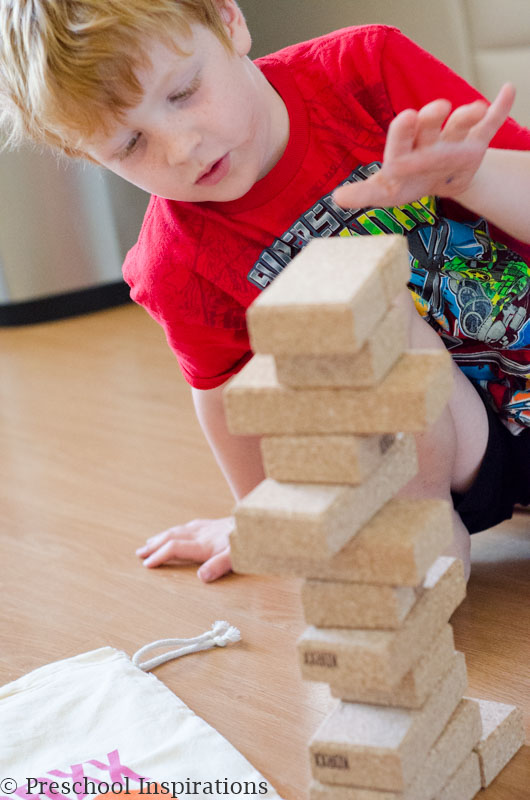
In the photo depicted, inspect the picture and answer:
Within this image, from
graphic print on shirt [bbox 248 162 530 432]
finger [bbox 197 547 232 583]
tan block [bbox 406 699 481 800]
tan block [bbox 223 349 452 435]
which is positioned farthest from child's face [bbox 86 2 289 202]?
tan block [bbox 406 699 481 800]

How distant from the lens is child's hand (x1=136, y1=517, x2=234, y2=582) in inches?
49.0

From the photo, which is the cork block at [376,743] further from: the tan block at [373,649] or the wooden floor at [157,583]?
the wooden floor at [157,583]

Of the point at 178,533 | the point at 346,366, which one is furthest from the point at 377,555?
the point at 178,533

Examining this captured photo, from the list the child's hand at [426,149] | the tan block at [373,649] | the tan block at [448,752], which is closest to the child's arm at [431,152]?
the child's hand at [426,149]

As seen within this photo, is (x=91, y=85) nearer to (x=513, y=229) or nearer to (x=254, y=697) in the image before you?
(x=513, y=229)

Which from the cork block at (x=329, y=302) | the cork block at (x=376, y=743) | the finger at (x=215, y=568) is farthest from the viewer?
the finger at (x=215, y=568)

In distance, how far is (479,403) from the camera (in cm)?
115

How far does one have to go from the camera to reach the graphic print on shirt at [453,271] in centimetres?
113

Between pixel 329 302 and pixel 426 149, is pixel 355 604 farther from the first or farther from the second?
pixel 426 149

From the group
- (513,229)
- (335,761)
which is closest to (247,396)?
(335,761)

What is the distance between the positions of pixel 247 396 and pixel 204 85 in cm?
41

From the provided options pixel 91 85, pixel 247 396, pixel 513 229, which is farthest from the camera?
pixel 513 229

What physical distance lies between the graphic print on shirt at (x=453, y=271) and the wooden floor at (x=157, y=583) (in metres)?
0.26

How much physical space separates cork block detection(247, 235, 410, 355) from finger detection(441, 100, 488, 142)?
164 mm
